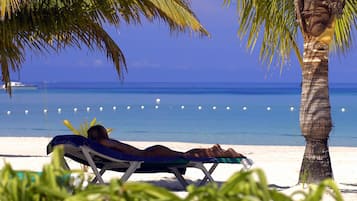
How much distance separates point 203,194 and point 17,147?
1690 centimetres

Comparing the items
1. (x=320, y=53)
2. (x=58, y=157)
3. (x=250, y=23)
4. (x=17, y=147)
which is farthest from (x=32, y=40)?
(x=58, y=157)

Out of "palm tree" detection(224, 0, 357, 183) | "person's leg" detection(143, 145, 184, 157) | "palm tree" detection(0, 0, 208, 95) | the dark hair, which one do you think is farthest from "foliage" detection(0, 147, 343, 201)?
"palm tree" detection(0, 0, 208, 95)

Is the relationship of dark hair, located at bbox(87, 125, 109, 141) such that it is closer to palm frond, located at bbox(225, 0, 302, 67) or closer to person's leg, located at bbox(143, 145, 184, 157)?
person's leg, located at bbox(143, 145, 184, 157)

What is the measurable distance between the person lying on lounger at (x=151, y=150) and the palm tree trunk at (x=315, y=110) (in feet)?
2.53

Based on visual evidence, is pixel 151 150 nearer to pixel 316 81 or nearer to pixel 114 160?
pixel 114 160

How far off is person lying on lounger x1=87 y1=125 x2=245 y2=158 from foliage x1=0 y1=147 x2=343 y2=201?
20.7ft

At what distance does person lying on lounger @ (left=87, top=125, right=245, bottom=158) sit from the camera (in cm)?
733

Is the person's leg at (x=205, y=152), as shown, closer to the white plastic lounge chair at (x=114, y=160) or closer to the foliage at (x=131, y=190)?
the white plastic lounge chair at (x=114, y=160)

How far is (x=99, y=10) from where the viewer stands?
34.5 feet

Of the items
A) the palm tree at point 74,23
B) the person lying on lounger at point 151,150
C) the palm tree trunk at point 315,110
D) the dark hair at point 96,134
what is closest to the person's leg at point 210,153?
the person lying on lounger at point 151,150

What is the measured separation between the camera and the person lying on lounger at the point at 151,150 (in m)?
7.33

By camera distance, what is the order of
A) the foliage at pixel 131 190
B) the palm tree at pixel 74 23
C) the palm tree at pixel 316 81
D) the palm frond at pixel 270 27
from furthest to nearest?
the palm tree at pixel 74 23 < the palm frond at pixel 270 27 < the palm tree at pixel 316 81 < the foliage at pixel 131 190

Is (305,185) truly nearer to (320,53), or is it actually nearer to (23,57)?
(320,53)

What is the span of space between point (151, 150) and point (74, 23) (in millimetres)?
3582
